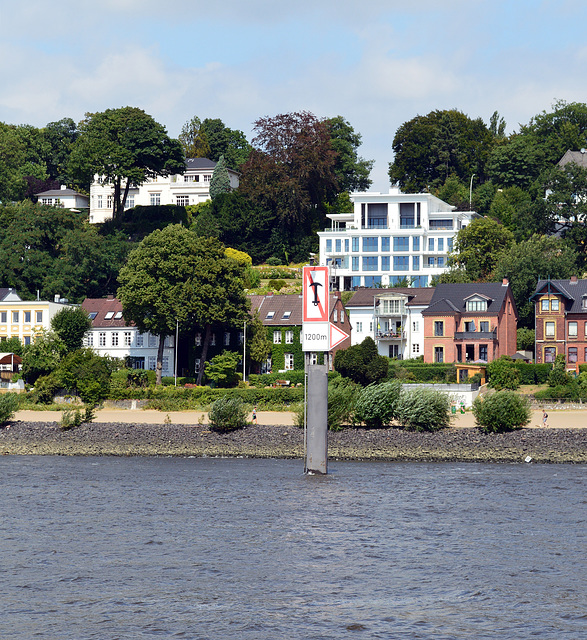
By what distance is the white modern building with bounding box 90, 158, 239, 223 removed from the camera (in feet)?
464

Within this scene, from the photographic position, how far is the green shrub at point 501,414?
2237 inches

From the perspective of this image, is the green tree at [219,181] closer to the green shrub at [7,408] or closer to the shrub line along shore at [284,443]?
the green shrub at [7,408]

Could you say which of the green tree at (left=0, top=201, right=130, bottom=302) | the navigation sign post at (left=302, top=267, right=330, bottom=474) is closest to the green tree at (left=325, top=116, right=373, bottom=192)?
the green tree at (left=0, top=201, right=130, bottom=302)

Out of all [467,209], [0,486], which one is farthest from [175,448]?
[467,209]

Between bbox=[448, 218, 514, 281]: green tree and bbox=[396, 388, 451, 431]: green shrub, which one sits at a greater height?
bbox=[448, 218, 514, 281]: green tree

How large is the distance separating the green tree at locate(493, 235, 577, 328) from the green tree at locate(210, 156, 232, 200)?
49041mm

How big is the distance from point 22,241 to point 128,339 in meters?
19.3

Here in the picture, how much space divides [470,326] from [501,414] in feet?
117

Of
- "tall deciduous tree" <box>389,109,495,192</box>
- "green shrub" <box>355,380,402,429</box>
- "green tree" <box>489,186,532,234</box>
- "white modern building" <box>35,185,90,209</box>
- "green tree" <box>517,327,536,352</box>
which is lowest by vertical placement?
"green shrub" <box>355,380,402,429</box>

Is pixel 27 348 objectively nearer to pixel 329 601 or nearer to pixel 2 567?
pixel 2 567

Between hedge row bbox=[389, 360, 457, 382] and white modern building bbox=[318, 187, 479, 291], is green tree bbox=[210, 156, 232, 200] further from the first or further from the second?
hedge row bbox=[389, 360, 457, 382]

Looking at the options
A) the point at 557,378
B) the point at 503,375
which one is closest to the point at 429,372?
the point at 503,375

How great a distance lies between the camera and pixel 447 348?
91.7 m

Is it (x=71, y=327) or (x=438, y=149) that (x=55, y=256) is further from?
(x=438, y=149)
